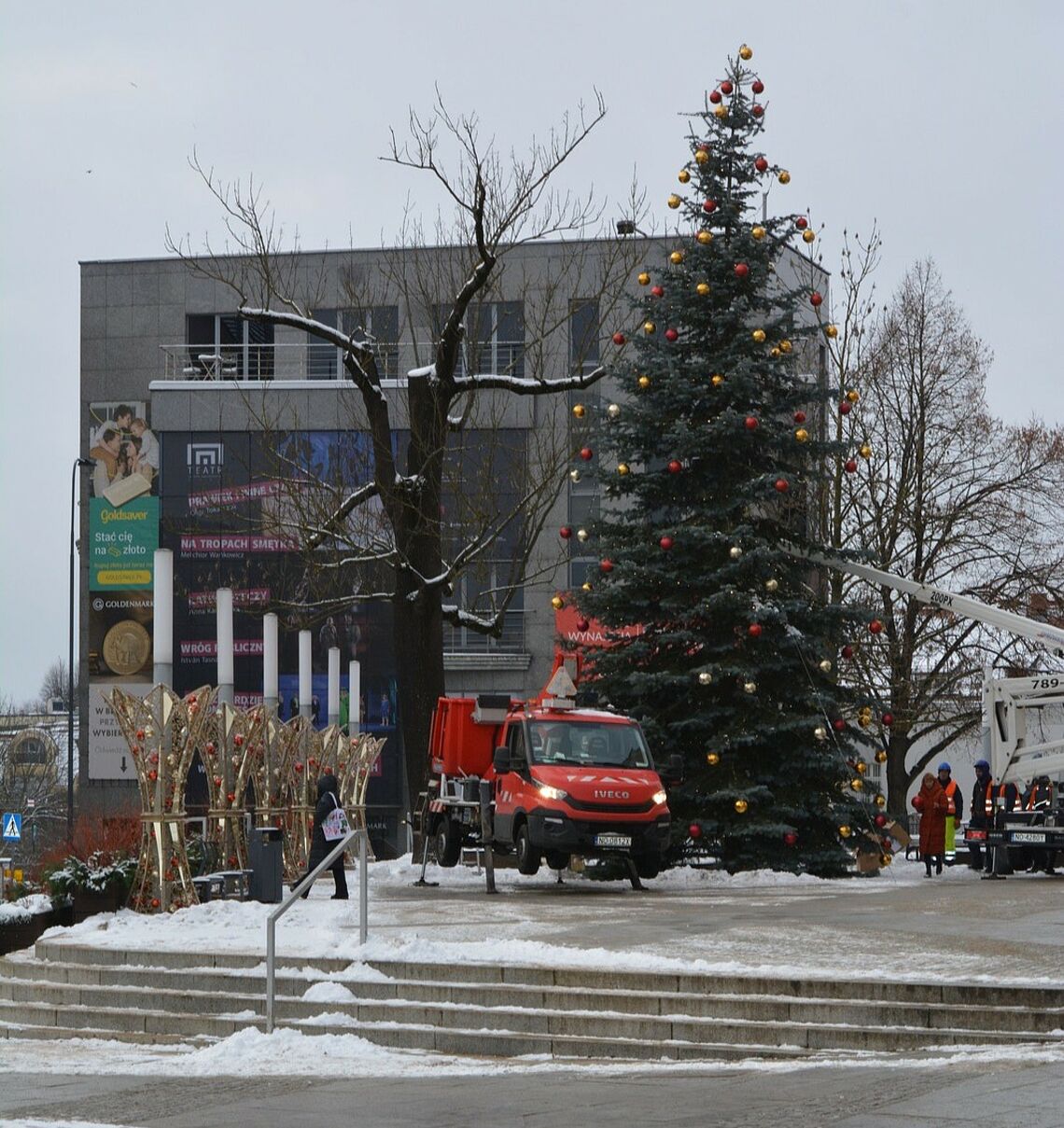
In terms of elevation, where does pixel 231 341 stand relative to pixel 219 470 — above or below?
above

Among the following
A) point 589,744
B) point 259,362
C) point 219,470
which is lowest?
point 589,744

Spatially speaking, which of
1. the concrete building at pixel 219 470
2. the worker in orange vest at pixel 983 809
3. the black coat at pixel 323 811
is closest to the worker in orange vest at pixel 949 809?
the worker in orange vest at pixel 983 809

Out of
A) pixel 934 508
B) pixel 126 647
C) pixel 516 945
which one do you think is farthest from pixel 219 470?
pixel 516 945

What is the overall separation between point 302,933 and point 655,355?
12.6 metres

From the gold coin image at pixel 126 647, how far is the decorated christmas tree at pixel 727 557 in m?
29.9

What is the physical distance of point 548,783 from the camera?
22.9 metres

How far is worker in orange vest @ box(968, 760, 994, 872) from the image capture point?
27109 mm

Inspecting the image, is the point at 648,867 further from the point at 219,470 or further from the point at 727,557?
the point at 219,470

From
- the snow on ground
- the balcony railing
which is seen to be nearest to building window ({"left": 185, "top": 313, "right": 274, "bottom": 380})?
the balcony railing

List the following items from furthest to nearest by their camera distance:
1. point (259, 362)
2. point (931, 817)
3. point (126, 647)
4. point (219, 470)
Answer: point (259, 362)
point (219, 470)
point (126, 647)
point (931, 817)

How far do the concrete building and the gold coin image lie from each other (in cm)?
4

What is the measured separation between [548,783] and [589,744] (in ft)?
3.70

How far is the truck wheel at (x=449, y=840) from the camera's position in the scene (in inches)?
995

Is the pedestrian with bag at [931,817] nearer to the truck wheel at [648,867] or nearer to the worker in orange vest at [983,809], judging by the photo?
the worker in orange vest at [983,809]
